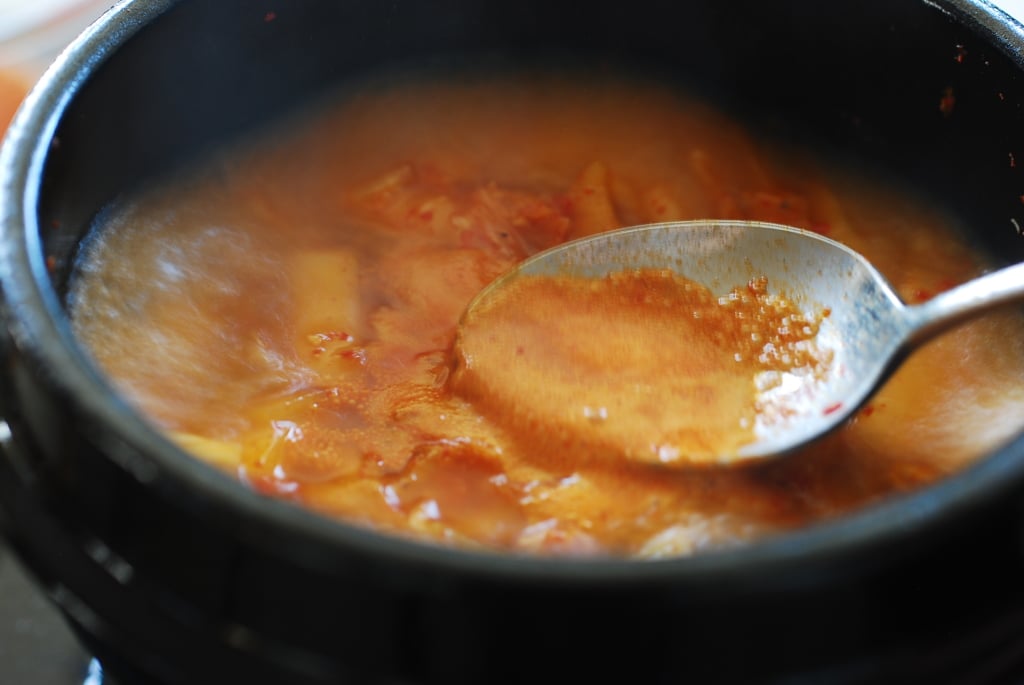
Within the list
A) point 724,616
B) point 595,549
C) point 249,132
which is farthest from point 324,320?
point 724,616

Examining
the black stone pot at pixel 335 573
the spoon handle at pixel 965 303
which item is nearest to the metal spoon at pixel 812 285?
the spoon handle at pixel 965 303

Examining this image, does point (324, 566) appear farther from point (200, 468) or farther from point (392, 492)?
point (392, 492)

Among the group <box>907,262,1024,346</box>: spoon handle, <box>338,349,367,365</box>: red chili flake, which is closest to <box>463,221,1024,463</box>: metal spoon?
<box>907,262,1024,346</box>: spoon handle

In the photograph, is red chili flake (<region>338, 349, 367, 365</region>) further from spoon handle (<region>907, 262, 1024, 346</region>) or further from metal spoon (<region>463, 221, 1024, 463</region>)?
spoon handle (<region>907, 262, 1024, 346</region>)

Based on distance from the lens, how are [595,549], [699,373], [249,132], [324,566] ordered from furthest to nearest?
[249,132], [699,373], [595,549], [324,566]

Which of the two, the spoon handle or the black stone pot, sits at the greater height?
the spoon handle
